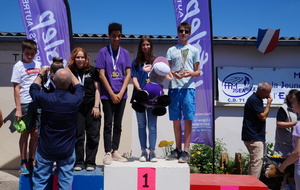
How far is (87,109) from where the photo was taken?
4035mm

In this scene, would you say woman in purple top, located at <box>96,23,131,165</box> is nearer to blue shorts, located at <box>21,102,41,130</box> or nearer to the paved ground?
→ blue shorts, located at <box>21,102,41,130</box>

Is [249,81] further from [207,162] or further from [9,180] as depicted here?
[9,180]

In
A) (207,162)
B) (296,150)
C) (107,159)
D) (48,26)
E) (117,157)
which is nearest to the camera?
(296,150)

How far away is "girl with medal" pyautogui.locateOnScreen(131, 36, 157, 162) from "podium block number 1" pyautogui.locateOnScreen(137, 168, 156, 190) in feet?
0.93

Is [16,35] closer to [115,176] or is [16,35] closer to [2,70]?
[2,70]

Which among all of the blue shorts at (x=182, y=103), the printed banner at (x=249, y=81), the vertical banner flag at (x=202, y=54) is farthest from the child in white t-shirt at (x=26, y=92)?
the printed banner at (x=249, y=81)

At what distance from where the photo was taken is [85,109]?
4027 millimetres

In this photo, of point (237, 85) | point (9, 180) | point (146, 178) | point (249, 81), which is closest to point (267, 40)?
point (249, 81)

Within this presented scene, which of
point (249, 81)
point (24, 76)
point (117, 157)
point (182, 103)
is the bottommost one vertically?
point (117, 157)

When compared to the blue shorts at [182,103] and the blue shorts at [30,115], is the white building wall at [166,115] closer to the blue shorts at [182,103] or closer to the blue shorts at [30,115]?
the blue shorts at [30,115]

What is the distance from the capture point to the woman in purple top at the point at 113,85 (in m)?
3.98

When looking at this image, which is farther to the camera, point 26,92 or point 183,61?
point 26,92

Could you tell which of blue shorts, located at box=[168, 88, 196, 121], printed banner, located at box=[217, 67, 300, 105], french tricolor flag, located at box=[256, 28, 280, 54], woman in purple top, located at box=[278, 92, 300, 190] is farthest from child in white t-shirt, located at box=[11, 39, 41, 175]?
french tricolor flag, located at box=[256, 28, 280, 54]

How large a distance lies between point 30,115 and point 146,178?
1.80 metres
